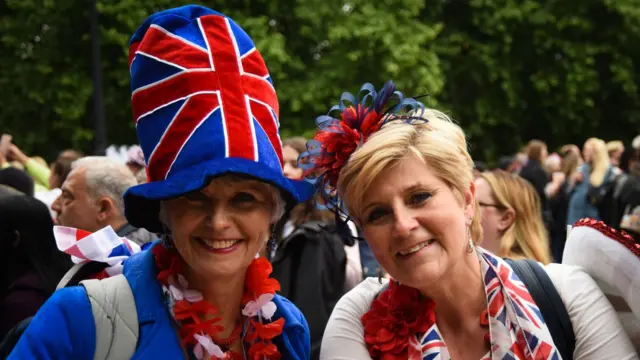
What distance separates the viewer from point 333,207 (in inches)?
129

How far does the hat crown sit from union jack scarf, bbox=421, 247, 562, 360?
776 millimetres

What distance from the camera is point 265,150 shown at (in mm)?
3002

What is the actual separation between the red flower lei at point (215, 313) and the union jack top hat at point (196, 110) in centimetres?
15

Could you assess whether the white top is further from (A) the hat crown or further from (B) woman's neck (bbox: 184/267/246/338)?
(A) the hat crown

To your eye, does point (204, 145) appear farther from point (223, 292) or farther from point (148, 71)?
point (223, 292)

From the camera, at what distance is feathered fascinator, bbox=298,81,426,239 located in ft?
10.3

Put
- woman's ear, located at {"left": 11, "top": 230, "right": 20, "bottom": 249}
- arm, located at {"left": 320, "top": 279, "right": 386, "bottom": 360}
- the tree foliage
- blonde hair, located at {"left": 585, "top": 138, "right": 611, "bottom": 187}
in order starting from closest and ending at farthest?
1. arm, located at {"left": 320, "top": 279, "right": 386, "bottom": 360}
2. woman's ear, located at {"left": 11, "top": 230, "right": 20, "bottom": 249}
3. blonde hair, located at {"left": 585, "top": 138, "right": 611, "bottom": 187}
4. the tree foliage

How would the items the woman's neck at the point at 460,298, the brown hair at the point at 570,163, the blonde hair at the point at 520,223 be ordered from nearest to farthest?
the woman's neck at the point at 460,298 → the blonde hair at the point at 520,223 → the brown hair at the point at 570,163

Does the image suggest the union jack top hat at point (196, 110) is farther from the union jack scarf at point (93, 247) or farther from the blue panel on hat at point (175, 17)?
the union jack scarf at point (93, 247)

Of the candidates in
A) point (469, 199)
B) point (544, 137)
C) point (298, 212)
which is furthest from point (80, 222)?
point (544, 137)

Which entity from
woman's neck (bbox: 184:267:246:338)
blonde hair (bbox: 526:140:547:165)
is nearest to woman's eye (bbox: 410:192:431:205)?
woman's neck (bbox: 184:267:246:338)

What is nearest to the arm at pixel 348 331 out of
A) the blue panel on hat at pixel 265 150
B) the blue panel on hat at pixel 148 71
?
the blue panel on hat at pixel 265 150

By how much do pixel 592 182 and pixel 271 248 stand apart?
9.10 m

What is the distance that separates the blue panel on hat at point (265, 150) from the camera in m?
2.98
